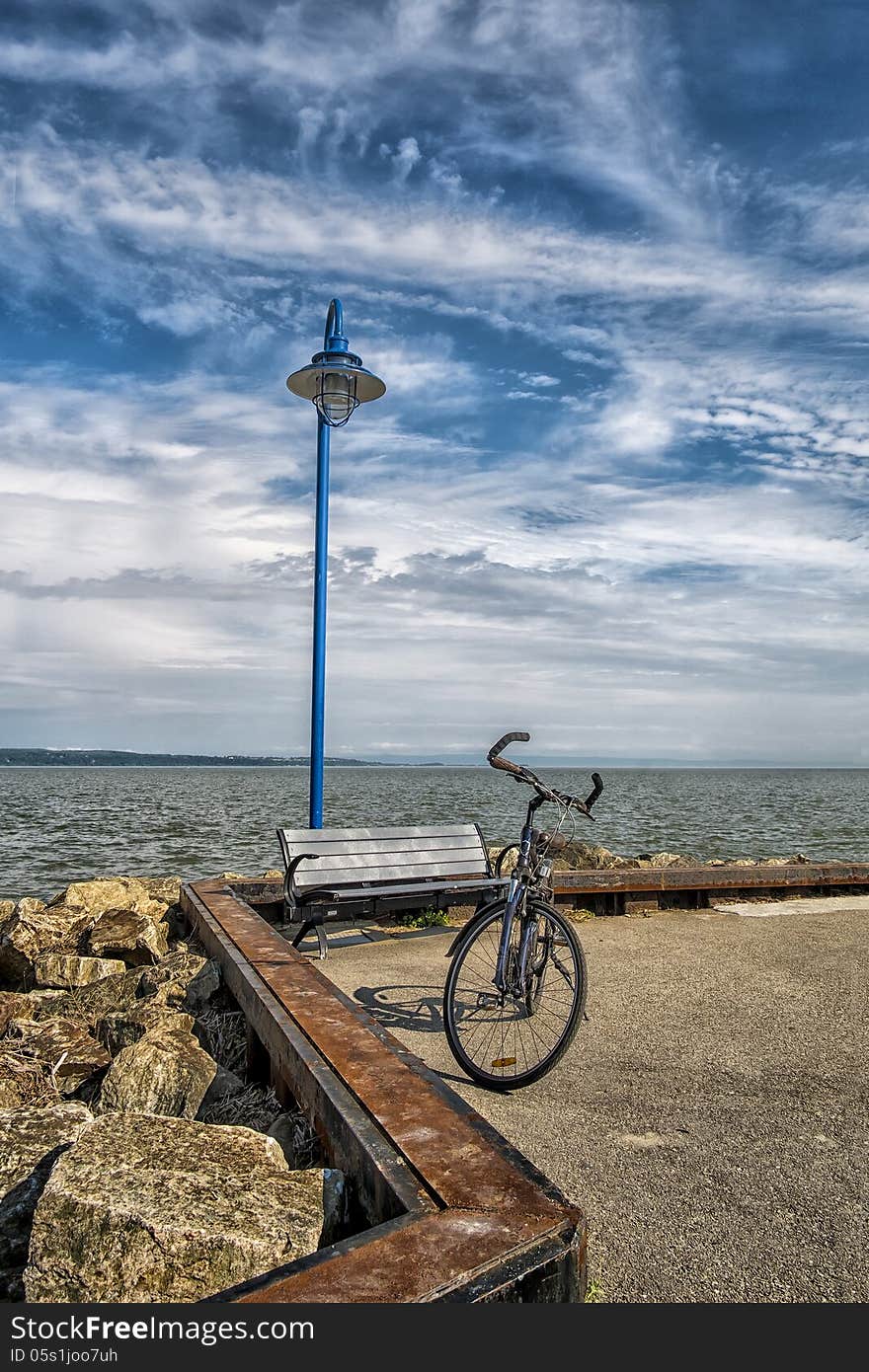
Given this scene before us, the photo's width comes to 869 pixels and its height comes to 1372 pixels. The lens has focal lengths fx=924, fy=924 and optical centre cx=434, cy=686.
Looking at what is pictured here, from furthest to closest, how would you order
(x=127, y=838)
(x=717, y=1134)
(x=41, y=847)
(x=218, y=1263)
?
(x=127, y=838)
(x=41, y=847)
(x=717, y=1134)
(x=218, y=1263)

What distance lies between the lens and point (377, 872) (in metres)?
6.66

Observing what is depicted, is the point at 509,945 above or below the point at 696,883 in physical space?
above

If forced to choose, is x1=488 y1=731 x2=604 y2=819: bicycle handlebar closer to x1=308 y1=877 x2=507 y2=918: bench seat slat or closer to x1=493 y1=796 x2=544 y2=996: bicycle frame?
x1=493 y1=796 x2=544 y2=996: bicycle frame

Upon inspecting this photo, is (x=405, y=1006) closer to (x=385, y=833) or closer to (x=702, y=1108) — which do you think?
(x=385, y=833)

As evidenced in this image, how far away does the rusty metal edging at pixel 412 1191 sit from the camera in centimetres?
199

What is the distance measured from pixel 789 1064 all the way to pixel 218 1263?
300 cm

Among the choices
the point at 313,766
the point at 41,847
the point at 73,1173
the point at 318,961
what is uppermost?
the point at 313,766

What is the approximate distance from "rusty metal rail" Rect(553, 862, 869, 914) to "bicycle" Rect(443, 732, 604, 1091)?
3213 millimetres

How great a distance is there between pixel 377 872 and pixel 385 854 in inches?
6.7

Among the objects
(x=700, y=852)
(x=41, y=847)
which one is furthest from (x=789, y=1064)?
(x=41, y=847)

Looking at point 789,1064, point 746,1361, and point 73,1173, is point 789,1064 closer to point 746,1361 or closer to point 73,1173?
point 746,1361

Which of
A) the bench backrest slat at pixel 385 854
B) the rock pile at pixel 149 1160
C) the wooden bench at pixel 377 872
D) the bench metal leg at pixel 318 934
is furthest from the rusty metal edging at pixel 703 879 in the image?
Answer: the rock pile at pixel 149 1160

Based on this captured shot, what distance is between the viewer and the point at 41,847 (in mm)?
26031

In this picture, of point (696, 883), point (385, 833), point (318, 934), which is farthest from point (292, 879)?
point (696, 883)
